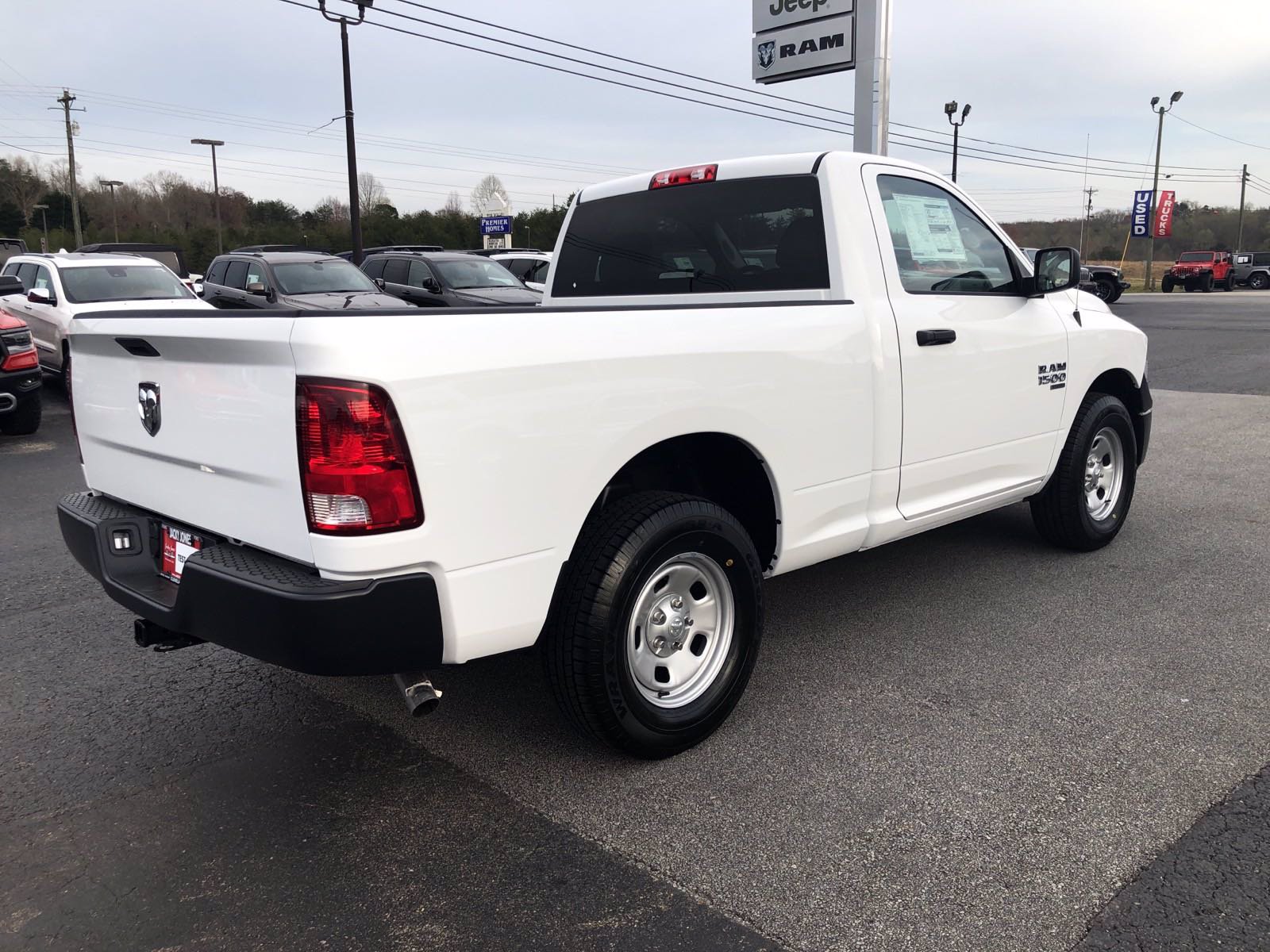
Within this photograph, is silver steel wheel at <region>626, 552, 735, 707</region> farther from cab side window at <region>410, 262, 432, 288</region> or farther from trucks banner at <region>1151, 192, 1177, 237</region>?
trucks banner at <region>1151, 192, 1177, 237</region>

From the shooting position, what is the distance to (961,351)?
4.14 m

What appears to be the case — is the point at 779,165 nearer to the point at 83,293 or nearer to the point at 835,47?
the point at 835,47

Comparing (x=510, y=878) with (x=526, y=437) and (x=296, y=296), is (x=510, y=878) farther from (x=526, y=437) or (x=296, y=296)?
(x=296, y=296)

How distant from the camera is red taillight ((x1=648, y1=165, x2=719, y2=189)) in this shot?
429 centimetres

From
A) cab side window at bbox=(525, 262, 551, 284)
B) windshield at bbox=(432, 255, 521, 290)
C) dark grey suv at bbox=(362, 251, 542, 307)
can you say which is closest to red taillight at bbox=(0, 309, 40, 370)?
dark grey suv at bbox=(362, 251, 542, 307)

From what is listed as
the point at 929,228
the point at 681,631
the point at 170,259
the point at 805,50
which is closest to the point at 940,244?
the point at 929,228

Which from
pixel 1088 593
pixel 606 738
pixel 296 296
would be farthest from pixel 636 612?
pixel 296 296

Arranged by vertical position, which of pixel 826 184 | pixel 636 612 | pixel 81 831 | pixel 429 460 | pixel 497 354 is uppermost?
pixel 826 184

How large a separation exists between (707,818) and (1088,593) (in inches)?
108

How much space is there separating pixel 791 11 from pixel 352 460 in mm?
12659

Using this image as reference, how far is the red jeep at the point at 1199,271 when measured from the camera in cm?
4250

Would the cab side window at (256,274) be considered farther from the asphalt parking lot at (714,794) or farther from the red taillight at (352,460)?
the red taillight at (352,460)

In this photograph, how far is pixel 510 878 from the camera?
103 inches

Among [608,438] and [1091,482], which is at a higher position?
[608,438]
